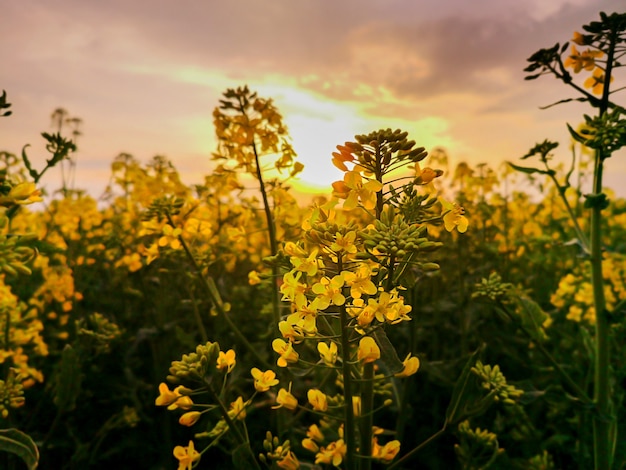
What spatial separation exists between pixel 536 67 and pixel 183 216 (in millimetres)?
2078

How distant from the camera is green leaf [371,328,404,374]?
134 cm

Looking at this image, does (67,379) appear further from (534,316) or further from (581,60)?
(581,60)

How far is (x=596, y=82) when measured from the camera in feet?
8.31

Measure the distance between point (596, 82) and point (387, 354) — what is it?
2.08 m

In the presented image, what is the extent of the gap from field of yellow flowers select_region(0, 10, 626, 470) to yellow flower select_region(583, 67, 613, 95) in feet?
→ 0.04

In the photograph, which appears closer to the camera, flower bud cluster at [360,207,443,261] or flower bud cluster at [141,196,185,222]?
flower bud cluster at [360,207,443,261]

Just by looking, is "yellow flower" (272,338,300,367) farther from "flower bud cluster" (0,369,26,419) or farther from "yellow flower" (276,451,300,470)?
"flower bud cluster" (0,369,26,419)

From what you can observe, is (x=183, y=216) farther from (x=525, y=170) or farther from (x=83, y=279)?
(x=83, y=279)

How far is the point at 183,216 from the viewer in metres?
2.64

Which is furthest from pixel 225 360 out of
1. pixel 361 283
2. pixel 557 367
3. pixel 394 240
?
pixel 557 367

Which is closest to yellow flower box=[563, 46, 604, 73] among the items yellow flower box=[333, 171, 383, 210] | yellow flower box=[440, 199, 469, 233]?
yellow flower box=[440, 199, 469, 233]

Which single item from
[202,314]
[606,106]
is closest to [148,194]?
[202,314]

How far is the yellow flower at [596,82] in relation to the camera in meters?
2.51

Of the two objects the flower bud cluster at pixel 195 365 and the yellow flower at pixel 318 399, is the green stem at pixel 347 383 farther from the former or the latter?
the flower bud cluster at pixel 195 365
